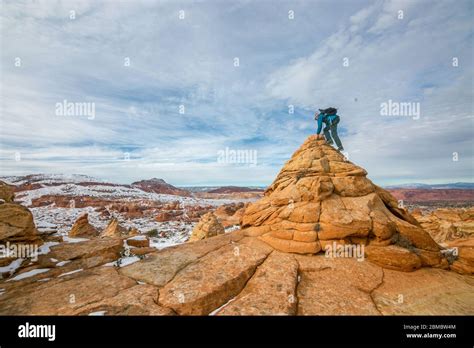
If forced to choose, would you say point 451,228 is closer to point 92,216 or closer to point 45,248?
point 45,248

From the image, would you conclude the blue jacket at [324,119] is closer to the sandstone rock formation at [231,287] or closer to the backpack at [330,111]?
the backpack at [330,111]

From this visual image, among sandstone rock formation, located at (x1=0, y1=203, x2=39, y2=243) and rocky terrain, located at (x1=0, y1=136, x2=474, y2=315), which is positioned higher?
sandstone rock formation, located at (x1=0, y1=203, x2=39, y2=243)

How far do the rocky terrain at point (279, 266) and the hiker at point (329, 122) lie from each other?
113 inches

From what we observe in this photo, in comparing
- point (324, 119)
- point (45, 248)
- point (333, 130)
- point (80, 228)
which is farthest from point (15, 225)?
point (333, 130)

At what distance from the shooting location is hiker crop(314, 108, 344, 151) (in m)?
15.2

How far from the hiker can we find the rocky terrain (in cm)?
287

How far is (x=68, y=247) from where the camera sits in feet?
34.0

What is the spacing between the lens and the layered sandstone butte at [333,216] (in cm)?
992

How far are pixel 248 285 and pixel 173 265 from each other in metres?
3.62

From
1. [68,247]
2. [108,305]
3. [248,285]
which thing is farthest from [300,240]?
[68,247]

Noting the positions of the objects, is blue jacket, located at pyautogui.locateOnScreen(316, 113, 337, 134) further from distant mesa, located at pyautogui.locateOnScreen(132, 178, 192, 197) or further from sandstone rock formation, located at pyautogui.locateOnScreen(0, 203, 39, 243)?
distant mesa, located at pyautogui.locateOnScreen(132, 178, 192, 197)

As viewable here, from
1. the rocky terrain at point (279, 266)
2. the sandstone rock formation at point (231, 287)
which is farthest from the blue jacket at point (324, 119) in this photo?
the sandstone rock formation at point (231, 287)

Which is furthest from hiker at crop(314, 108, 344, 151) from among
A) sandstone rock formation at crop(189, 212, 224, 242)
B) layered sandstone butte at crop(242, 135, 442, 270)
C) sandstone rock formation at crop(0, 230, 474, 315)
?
sandstone rock formation at crop(189, 212, 224, 242)
